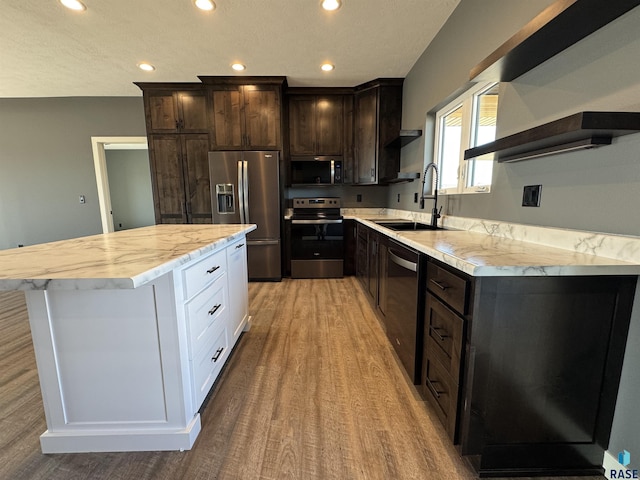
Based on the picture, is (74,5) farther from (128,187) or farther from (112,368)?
(128,187)

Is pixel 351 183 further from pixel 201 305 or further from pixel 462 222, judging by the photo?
pixel 201 305

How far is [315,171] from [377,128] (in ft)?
3.57

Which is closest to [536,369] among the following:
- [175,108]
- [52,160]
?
[175,108]

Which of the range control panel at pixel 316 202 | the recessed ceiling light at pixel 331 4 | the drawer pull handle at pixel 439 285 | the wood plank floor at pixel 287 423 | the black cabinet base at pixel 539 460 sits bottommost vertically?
the wood plank floor at pixel 287 423

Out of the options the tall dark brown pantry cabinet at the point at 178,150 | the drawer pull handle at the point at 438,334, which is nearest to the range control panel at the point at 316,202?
the tall dark brown pantry cabinet at the point at 178,150

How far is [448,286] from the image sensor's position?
117 cm

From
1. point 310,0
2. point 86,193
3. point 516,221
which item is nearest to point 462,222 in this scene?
point 516,221

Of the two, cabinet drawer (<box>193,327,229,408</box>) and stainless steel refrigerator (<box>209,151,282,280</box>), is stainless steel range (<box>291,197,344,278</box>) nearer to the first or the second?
stainless steel refrigerator (<box>209,151,282,280</box>)

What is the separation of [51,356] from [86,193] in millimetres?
4420

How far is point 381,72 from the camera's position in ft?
11.2

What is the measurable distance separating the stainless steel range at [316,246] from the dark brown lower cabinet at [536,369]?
8.76 feet

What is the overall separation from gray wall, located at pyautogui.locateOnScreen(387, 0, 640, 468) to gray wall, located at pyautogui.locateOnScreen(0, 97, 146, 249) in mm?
4708

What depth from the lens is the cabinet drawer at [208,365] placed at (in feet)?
4.45

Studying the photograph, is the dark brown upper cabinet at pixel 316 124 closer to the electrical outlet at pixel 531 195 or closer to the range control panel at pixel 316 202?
the range control panel at pixel 316 202
